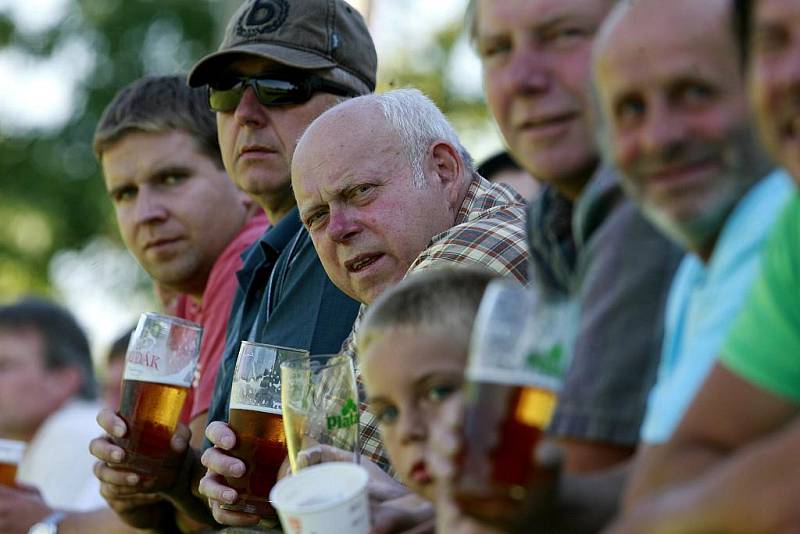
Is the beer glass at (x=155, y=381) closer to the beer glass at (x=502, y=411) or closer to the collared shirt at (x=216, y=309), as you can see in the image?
the collared shirt at (x=216, y=309)

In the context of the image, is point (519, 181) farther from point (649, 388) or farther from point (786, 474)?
point (786, 474)

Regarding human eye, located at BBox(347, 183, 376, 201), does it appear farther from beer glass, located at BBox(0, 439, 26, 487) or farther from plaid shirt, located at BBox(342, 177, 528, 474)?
beer glass, located at BBox(0, 439, 26, 487)

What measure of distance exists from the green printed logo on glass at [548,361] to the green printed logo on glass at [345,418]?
3.11ft

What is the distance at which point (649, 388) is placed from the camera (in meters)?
2.15

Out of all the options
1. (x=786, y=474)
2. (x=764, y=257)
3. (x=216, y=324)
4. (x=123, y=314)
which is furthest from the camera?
(x=123, y=314)

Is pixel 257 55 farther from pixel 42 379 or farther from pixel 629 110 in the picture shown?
pixel 42 379

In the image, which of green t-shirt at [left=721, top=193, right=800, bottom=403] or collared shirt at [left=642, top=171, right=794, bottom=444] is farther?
collared shirt at [left=642, top=171, right=794, bottom=444]

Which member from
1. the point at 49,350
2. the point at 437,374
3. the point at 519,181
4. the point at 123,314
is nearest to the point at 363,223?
the point at 437,374

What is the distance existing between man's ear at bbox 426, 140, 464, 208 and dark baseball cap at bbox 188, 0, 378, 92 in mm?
848

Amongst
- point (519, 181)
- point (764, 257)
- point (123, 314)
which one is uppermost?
point (519, 181)

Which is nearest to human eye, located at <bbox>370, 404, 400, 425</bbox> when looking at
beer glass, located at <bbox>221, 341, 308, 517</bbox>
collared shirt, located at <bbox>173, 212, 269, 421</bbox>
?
beer glass, located at <bbox>221, 341, 308, 517</bbox>

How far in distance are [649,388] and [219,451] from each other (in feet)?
5.12

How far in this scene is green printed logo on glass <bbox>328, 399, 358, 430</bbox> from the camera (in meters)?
2.80

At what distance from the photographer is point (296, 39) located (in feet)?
15.3
